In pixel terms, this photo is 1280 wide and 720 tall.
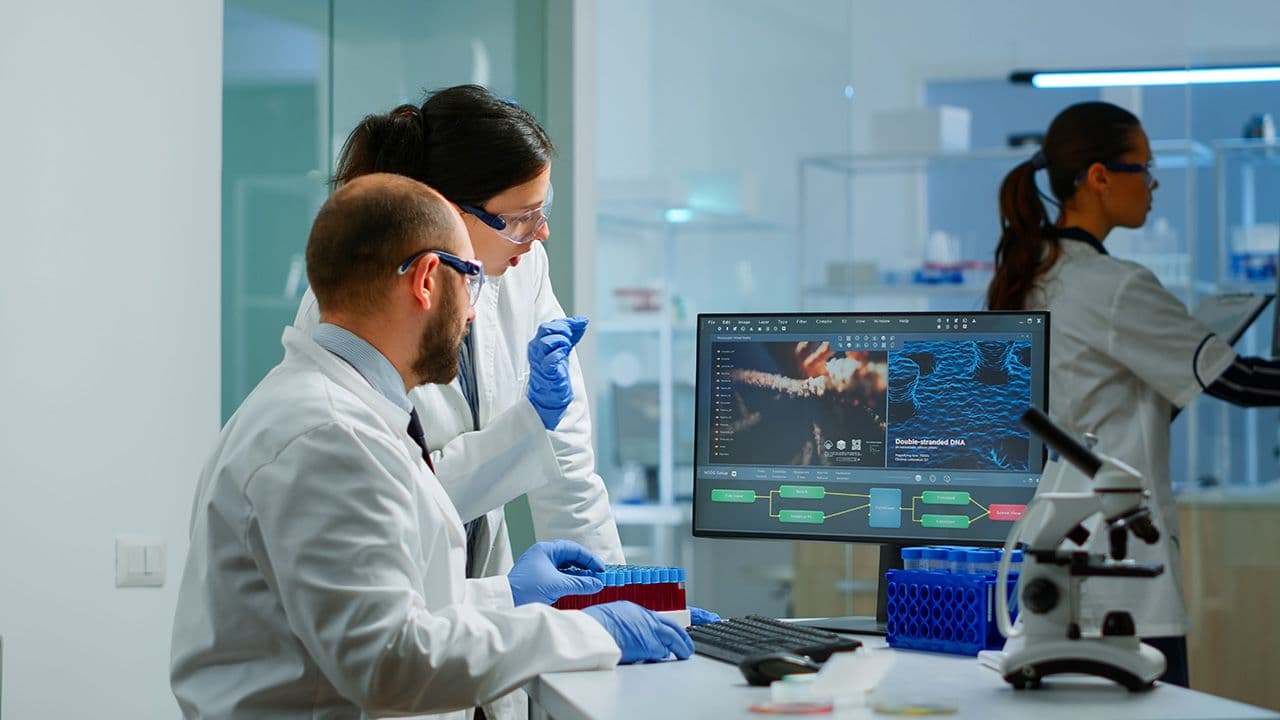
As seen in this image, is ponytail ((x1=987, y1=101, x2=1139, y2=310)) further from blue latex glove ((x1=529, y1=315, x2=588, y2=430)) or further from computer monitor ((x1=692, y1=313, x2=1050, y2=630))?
blue latex glove ((x1=529, y1=315, x2=588, y2=430))

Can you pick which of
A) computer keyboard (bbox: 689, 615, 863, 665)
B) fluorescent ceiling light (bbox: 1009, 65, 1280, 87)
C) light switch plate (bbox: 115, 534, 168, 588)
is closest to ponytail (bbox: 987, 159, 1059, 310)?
computer keyboard (bbox: 689, 615, 863, 665)

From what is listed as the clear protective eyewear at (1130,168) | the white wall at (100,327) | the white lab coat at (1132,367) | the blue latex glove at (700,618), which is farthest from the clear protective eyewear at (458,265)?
the clear protective eyewear at (1130,168)

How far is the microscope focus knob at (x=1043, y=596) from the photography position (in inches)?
58.6

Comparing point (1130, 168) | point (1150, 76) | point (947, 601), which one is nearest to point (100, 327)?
point (947, 601)

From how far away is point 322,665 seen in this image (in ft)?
4.67

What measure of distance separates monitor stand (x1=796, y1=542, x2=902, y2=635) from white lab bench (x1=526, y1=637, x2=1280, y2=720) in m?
Result: 0.28

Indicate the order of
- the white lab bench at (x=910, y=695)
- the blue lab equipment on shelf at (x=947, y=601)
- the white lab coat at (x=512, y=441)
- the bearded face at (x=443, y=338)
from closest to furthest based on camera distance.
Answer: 1. the white lab bench at (x=910, y=695)
2. the bearded face at (x=443, y=338)
3. the blue lab equipment on shelf at (x=947, y=601)
4. the white lab coat at (x=512, y=441)

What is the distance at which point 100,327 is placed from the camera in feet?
8.59

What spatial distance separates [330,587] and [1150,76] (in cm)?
479

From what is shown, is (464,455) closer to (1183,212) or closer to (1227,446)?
(1227,446)

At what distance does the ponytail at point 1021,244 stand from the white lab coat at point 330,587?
161cm

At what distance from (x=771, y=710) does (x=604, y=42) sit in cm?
546

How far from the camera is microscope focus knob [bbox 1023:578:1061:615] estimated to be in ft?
4.88

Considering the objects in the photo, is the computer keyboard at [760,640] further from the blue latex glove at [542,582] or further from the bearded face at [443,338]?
the bearded face at [443,338]
